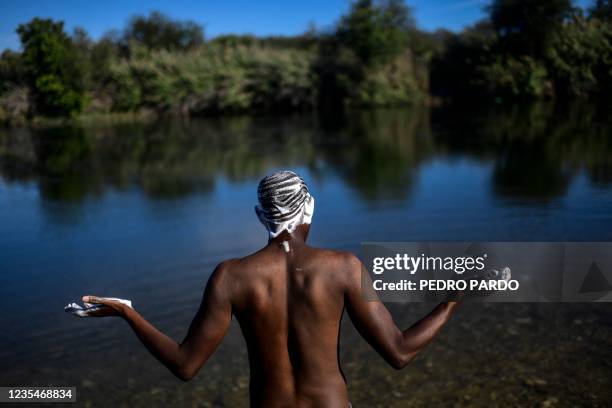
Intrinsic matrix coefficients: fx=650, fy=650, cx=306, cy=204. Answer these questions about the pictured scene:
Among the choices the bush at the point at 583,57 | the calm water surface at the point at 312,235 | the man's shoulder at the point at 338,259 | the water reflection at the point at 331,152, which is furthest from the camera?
the bush at the point at 583,57

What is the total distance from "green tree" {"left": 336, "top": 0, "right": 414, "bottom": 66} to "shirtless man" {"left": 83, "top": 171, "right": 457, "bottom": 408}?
1626 inches

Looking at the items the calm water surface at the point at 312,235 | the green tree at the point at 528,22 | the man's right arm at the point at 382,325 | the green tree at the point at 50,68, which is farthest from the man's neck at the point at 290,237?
the green tree at the point at 528,22

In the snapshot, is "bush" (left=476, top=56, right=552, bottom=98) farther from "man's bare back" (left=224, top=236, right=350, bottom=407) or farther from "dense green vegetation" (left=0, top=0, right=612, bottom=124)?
"man's bare back" (left=224, top=236, right=350, bottom=407)

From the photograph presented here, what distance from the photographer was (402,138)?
22.7 m

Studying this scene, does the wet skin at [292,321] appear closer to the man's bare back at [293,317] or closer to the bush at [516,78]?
the man's bare back at [293,317]

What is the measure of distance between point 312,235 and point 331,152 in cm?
1036

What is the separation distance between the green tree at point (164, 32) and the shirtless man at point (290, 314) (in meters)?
55.3

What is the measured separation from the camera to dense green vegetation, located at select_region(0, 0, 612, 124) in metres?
38.2

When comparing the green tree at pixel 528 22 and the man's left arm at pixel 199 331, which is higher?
the green tree at pixel 528 22

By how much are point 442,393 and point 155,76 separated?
40.4 meters

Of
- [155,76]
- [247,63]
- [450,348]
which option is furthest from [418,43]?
[450,348]

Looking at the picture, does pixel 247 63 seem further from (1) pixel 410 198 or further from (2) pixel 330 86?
(1) pixel 410 198

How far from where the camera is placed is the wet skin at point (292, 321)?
2354 millimetres

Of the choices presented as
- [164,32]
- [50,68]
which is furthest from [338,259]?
[164,32]
